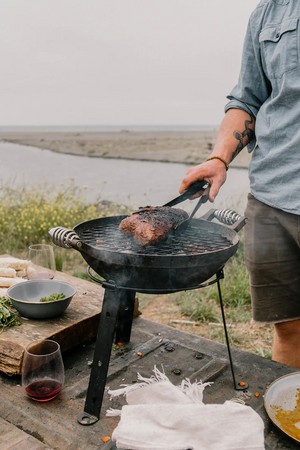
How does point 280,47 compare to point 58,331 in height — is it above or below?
above

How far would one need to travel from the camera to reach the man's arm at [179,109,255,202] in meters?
2.69

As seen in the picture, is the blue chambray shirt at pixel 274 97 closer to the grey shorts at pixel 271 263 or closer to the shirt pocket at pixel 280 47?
the shirt pocket at pixel 280 47

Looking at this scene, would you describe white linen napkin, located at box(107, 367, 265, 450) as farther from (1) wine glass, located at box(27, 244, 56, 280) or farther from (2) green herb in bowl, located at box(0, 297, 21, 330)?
(1) wine glass, located at box(27, 244, 56, 280)

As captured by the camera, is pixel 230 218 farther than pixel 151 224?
Yes

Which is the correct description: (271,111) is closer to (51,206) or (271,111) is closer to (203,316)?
(203,316)

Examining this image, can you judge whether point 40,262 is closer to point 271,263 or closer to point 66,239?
point 66,239

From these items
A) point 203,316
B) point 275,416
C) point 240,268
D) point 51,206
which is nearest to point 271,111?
point 275,416

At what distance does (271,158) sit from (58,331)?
1.74 m

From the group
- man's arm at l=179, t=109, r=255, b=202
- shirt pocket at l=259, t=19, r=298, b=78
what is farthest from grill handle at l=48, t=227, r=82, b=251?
shirt pocket at l=259, t=19, r=298, b=78

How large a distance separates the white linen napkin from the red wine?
0.64m

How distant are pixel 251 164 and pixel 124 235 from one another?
1045 mm

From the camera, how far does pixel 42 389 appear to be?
2.56 metres

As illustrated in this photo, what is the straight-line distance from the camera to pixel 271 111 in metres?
3.02

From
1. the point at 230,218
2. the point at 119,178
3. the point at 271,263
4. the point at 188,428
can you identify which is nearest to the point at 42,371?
the point at 188,428
